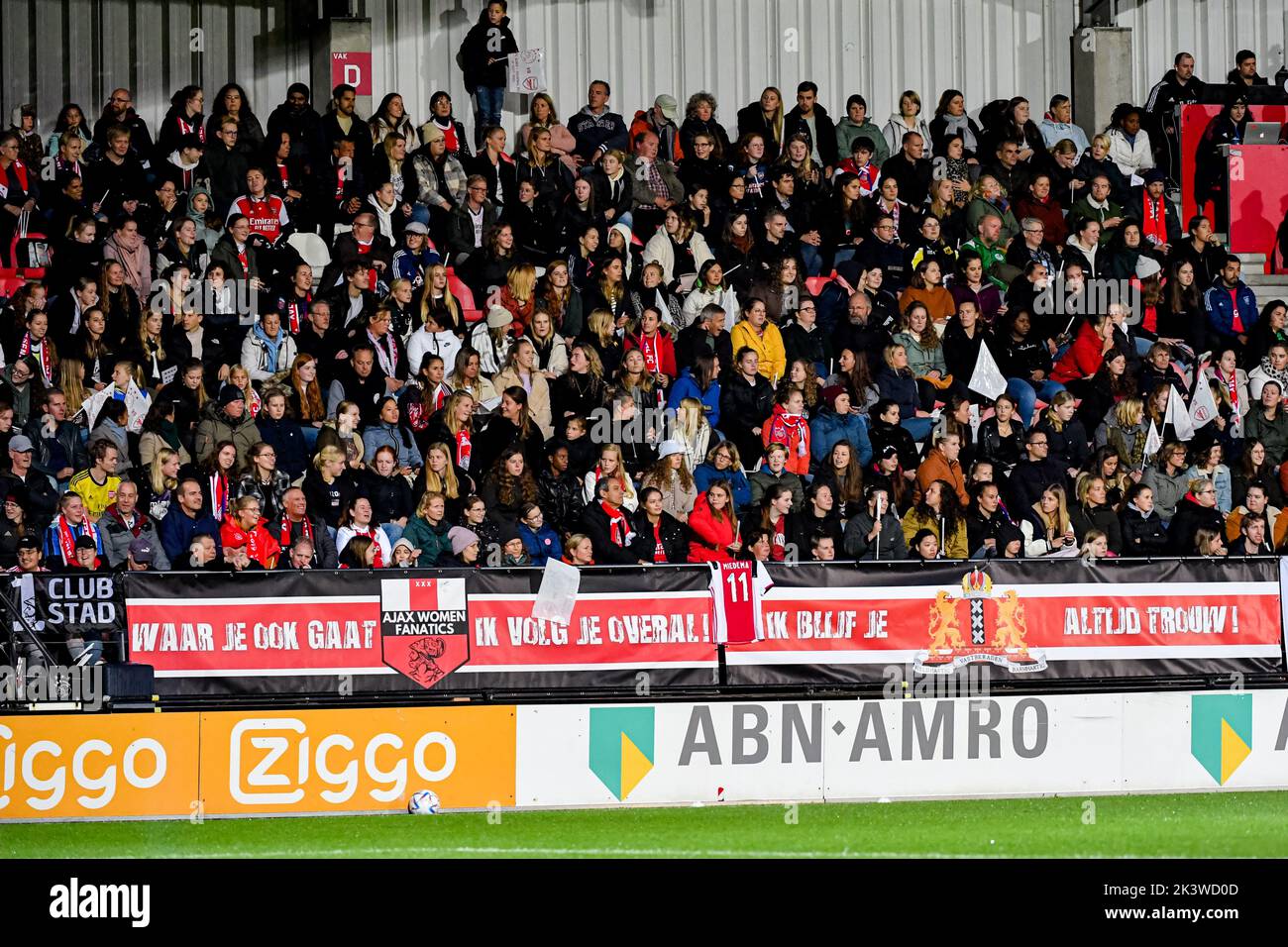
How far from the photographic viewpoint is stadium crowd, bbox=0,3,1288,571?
51.5 ft

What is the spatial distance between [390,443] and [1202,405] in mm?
7908

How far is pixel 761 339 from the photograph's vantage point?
18.1m

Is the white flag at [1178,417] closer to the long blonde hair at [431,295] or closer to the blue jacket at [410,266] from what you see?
the long blonde hair at [431,295]

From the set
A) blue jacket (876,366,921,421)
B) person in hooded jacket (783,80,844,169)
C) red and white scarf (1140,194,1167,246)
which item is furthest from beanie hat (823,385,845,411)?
red and white scarf (1140,194,1167,246)

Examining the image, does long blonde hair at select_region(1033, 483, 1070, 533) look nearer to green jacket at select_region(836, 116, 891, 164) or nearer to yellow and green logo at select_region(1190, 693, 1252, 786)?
yellow and green logo at select_region(1190, 693, 1252, 786)

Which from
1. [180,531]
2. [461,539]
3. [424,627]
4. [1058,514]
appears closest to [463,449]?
[461,539]

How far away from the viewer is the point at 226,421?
52.7ft

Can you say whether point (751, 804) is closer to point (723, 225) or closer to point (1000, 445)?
point (1000, 445)

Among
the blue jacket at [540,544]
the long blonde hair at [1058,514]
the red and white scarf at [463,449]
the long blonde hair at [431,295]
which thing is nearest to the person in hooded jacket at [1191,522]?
Answer: the long blonde hair at [1058,514]

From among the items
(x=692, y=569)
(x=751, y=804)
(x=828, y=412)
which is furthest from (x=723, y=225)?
(x=751, y=804)

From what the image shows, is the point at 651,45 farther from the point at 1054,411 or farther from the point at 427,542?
the point at 427,542

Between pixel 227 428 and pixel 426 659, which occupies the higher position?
pixel 227 428

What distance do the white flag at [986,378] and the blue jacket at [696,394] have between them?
2.55 m

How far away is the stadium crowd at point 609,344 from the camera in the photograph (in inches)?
618
